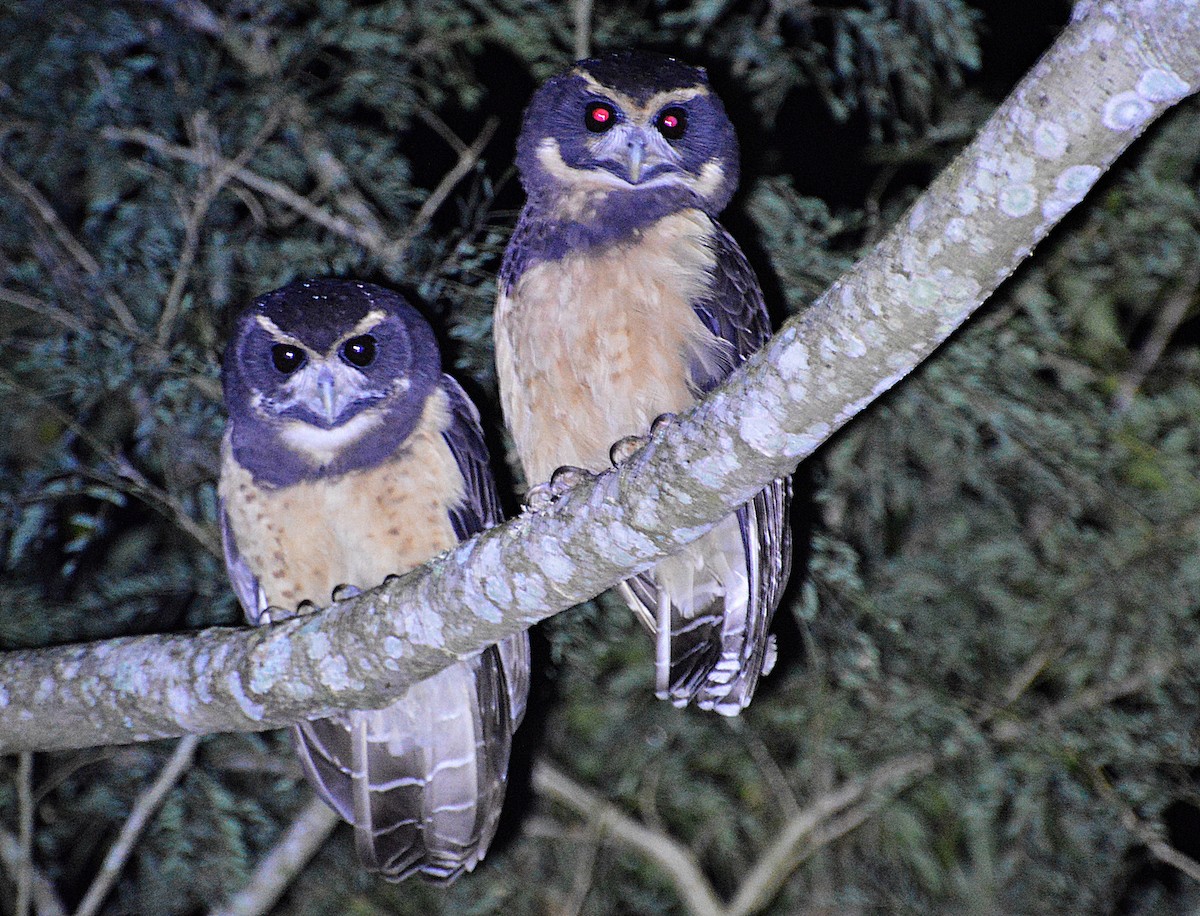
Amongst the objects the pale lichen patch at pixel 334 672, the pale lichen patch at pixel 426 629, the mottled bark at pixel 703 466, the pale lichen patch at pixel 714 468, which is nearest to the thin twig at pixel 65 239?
the mottled bark at pixel 703 466

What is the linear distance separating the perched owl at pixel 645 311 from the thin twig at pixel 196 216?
759 millimetres

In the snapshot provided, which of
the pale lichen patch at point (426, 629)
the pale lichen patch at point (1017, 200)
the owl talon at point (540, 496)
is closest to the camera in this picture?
the pale lichen patch at point (1017, 200)

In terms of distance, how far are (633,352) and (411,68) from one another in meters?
A: 1.71

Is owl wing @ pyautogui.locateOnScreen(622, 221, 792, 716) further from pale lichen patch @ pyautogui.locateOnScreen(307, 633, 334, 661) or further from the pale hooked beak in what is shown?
pale lichen patch @ pyautogui.locateOnScreen(307, 633, 334, 661)

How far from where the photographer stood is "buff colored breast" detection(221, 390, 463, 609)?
8.21 ft

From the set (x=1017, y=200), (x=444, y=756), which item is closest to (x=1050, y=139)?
(x=1017, y=200)

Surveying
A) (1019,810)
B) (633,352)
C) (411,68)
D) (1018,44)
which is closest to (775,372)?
(633,352)

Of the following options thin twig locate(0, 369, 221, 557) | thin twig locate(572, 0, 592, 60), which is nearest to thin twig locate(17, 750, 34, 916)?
thin twig locate(0, 369, 221, 557)

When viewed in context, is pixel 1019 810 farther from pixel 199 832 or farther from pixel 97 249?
pixel 97 249

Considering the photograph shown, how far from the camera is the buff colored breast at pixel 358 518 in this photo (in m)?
2.50

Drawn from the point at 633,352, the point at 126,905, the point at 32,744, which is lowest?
the point at 126,905

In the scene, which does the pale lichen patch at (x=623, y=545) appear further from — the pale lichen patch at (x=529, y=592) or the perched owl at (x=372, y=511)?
the perched owl at (x=372, y=511)

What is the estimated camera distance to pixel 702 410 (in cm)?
166

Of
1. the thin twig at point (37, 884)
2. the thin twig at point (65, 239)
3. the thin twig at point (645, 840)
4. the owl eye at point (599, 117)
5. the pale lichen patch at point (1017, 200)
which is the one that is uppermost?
the pale lichen patch at point (1017, 200)
